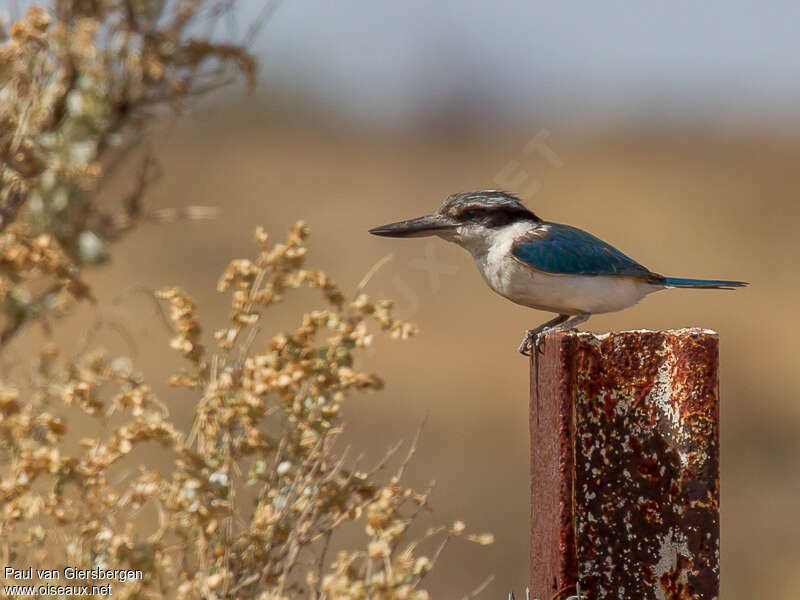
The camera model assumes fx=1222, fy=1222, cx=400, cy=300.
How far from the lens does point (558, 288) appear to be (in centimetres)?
382

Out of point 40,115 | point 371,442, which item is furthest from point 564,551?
point 371,442

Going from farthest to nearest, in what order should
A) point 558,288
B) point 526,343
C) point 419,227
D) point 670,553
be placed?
point 419,227 < point 558,288 < point 526,343 < point 670,553

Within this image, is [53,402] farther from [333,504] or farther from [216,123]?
[216,123]

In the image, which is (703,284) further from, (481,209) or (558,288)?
(481,209)

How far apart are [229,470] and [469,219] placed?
1317 millimetres

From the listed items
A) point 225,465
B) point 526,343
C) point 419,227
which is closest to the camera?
point 225,465

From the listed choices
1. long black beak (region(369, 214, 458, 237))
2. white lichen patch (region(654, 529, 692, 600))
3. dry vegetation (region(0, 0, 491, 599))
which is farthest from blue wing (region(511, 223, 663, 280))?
white lichen patch (region(654, 529, 692, 600))

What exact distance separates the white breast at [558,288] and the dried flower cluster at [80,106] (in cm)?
158

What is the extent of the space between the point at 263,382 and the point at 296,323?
12.2 m

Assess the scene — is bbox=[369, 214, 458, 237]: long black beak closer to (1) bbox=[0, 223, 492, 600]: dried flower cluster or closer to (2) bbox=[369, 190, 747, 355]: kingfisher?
(2) bbox=[369, 190, 747, 355]: kingfisher

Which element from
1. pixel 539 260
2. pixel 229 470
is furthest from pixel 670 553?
pixel 539 260

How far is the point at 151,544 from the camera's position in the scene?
123 inches

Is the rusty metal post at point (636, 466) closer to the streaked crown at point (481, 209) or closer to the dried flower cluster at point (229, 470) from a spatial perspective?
the dried flower cluster at point (229, 470)

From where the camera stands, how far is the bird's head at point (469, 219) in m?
4.15
